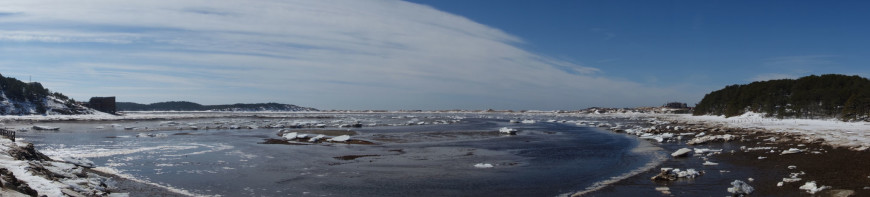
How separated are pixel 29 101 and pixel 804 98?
115 m

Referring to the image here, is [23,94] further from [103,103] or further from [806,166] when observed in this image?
[806,166]

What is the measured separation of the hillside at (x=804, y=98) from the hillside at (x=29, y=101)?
354 feet

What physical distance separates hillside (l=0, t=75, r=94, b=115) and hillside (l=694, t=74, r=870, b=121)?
107769 millimetres

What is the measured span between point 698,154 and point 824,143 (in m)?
6.02

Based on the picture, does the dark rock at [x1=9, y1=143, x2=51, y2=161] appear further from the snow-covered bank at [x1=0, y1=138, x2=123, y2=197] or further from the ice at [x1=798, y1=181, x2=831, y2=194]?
the ice at [x1=798, y1=181, x2=831, y2=194]

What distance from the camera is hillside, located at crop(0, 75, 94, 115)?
7562cm

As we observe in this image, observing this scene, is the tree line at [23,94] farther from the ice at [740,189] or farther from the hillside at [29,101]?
the ice at [740,189]

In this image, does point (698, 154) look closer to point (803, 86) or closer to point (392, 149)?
point (392, 149)

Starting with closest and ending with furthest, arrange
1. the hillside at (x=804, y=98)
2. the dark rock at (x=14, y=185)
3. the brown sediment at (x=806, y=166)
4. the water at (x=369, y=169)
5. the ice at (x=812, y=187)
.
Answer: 1. the dark rock at (x=14, y=185)
2. the ice at (x=812, y=187)
3. the brown sediment at (x=806, y=166)
4. the water at (x=369, y=169)
5. the hillside at (x=804, y=98)

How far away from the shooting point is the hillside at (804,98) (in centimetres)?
3791

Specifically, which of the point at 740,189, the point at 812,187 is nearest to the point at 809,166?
the point at 812,187

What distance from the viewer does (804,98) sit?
46.1 metres

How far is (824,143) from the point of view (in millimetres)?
21750

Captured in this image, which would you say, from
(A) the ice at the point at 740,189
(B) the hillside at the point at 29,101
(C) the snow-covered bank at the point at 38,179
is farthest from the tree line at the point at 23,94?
(A) the ice at the point at 740,189
